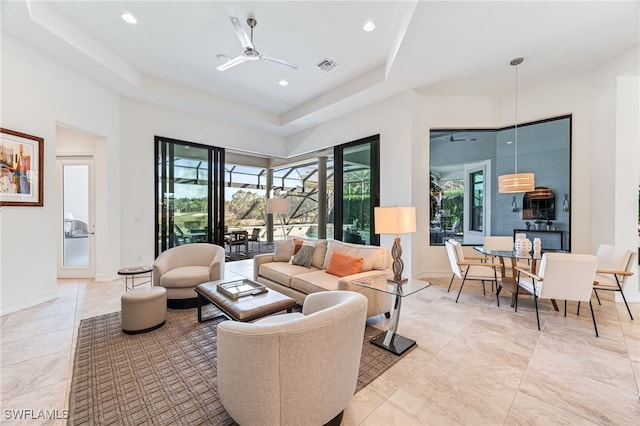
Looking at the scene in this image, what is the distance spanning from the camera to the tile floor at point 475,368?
5.79ft

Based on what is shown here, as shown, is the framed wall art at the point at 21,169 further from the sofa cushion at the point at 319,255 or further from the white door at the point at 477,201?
the white door at the point at 477,201

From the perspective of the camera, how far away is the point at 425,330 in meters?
2.95

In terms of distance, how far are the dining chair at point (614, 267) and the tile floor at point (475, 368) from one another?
41 centimetres

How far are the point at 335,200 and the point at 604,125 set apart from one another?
4.77m

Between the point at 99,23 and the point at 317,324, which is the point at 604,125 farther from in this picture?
the point at 99,23

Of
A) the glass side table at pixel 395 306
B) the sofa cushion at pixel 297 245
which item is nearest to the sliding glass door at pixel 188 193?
the sofa cushion at pixel 297 245

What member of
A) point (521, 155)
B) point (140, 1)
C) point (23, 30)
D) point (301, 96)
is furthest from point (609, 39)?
point (23, 30)

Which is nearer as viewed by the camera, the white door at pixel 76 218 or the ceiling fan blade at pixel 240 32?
the ceiling fan blade at pixel 240 32

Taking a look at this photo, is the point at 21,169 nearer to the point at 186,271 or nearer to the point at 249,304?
the point at 186,271

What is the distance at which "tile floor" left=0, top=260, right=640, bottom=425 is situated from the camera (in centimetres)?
177

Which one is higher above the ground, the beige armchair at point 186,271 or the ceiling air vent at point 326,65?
the ceiling air vent at point 326,65

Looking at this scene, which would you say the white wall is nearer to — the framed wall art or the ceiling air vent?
the framed wall art

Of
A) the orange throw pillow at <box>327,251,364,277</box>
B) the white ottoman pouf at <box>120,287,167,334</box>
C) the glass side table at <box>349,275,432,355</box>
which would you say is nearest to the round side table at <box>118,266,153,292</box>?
the white ottoman pouf at <box>120,287,167,334</box>

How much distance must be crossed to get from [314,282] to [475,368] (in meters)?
1.79
